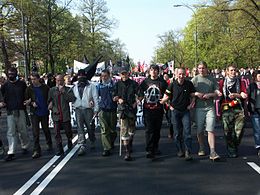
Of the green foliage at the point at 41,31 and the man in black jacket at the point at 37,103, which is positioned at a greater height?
the green foliage at the point at 41,31

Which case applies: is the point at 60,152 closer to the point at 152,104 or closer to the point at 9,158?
the point at 9,158

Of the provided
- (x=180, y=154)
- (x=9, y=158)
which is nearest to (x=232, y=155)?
(x=180, y=154)

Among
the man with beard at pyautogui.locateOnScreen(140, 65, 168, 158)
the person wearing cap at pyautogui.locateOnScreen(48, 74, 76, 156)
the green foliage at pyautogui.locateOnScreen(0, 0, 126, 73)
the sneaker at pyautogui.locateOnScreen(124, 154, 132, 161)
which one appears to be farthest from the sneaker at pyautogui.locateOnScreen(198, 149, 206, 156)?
the green foliage at pyautogui.locateOnScreen(0, 0, 126, 73)

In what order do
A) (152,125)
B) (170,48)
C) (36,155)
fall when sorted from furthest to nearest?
(170,48) < (36,155) < (152,125)

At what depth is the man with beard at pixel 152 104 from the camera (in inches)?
292

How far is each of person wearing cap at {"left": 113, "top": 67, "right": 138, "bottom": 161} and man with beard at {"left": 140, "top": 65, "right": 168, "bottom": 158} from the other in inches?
9.7

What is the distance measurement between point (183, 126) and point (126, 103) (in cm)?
122

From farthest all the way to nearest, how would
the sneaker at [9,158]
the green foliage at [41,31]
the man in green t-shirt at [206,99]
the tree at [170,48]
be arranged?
the tree at [170,48] → the green foliage at [41,31] → the sneaker at [9,158] → the man in green t-shirt at [206,99]

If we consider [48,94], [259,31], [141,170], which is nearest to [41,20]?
[259,31]

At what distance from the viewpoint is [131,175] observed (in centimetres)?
639

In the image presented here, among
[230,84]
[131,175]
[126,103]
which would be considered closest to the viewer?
[131,175]

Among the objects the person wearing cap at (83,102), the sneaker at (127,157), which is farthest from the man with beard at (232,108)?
the person wearing cap at (83,102)

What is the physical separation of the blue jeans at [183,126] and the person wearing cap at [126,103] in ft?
2.79

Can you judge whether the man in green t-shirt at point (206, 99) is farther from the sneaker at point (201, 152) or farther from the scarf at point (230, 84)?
the sneaker at point (201, 152)
